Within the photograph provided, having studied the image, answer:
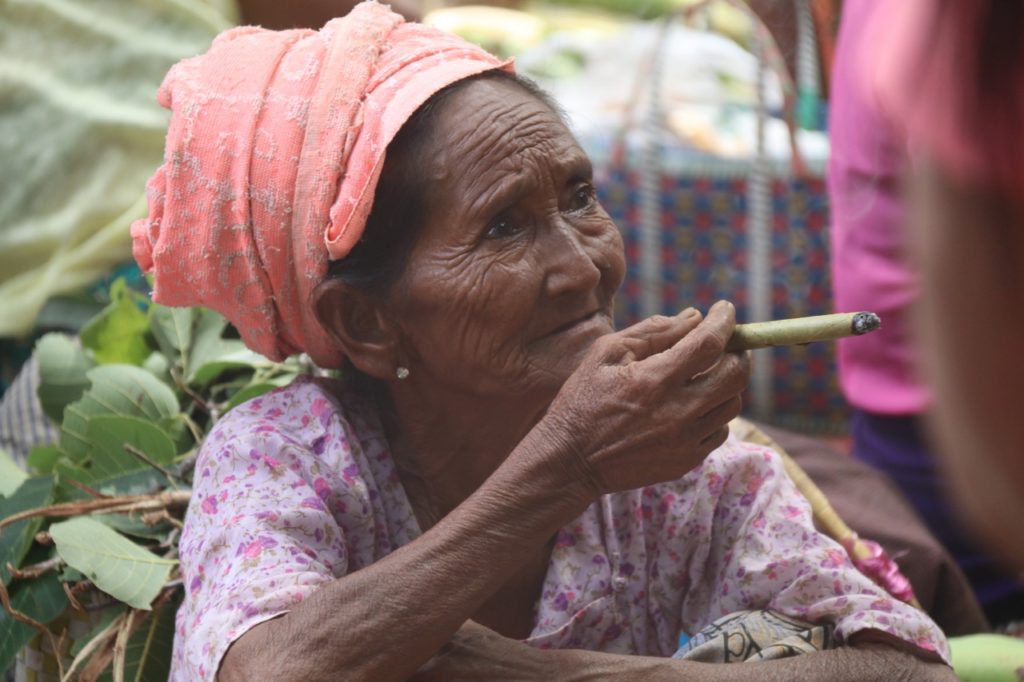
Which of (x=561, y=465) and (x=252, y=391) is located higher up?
(x=561, y=465)

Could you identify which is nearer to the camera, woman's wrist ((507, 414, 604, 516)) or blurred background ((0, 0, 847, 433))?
woman's wrist ((507, 414, 604, 516))

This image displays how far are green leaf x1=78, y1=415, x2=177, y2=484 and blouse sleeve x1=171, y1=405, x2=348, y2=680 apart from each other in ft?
1.38

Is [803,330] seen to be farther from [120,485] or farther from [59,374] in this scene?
[59,374]

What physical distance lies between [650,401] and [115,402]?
1.35m

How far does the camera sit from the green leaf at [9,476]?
264 cm

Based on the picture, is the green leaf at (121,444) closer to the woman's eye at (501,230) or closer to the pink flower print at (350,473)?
the pink flower print at (350,473)

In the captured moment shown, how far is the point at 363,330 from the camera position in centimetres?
223

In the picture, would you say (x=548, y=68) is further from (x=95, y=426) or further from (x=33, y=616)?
(x=33, y=616)

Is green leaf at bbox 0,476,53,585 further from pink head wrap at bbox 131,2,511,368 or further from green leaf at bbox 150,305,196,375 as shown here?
pink head wrap at bbox 131,2,511,368

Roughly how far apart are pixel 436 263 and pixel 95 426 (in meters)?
0.87

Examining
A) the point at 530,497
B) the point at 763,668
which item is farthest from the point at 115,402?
the point at 763,668

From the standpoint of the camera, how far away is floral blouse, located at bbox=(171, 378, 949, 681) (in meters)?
1.97

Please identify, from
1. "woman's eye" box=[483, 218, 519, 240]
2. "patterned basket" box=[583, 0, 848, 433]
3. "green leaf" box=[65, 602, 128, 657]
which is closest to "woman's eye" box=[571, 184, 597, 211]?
"woman's eye" box=[483, 218, 519, 240]

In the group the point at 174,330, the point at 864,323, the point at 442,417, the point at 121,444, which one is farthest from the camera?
the point at 174,330
